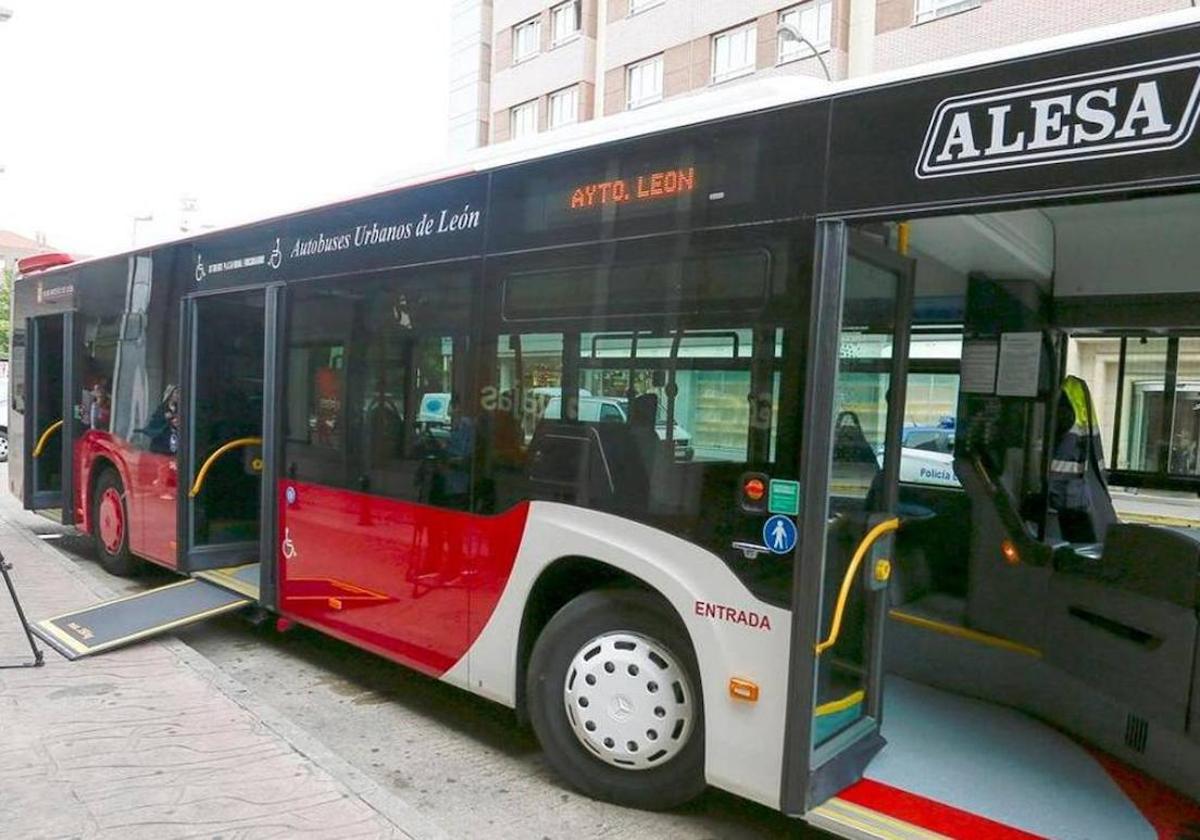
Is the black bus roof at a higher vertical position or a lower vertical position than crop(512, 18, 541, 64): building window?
lower

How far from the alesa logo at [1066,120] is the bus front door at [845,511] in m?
0.45

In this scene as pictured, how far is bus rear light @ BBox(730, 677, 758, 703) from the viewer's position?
318 centimetres

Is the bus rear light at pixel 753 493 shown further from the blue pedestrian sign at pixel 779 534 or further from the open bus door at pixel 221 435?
the open bus door at pixel 221 435

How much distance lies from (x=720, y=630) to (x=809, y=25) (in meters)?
19.5

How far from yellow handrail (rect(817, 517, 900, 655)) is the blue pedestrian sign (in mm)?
263

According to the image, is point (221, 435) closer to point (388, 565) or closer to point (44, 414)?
point (388, 565)

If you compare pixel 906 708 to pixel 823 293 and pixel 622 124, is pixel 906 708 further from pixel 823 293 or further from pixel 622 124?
pixel 622 124

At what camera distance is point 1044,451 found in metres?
5.27

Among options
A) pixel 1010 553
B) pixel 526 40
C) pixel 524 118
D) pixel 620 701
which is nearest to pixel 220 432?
pixel 620 701

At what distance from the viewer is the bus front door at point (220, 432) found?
21.7 feet

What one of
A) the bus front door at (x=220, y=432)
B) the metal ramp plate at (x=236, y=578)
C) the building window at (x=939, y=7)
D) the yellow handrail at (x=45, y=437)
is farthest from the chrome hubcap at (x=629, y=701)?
the building window at (x=939, y=7)

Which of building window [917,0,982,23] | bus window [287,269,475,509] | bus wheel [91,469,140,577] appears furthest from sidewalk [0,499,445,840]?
building window [917,0,982,23]

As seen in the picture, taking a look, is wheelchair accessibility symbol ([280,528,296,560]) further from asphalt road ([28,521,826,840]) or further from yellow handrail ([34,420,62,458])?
yellow handrail ([34,420,62,458])

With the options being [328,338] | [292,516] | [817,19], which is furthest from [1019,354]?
[817,19]
